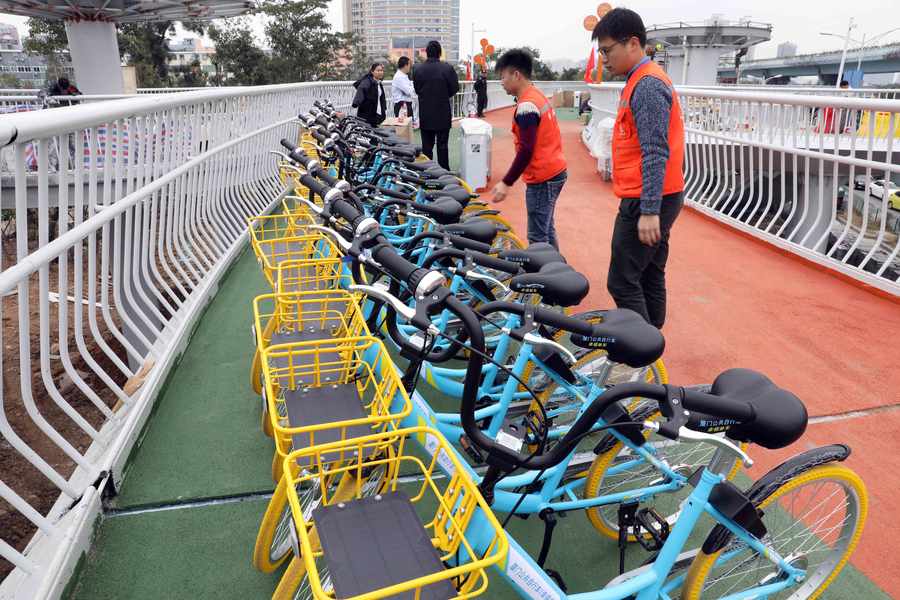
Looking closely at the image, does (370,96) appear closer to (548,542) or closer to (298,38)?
(548,542)

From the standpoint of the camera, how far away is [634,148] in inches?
110

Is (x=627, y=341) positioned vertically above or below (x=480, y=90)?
below

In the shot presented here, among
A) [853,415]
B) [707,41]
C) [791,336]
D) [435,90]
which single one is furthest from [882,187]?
[707,41]

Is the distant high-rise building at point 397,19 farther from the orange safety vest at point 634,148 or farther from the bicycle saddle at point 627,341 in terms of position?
the bicycle saddle at point 627,341

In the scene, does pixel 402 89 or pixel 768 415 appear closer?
pixel 768 415

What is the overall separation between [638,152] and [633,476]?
1.57m

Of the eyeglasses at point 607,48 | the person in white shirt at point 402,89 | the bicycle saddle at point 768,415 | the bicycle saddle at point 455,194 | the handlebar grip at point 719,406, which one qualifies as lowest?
the bicycle saddle at point 768,415

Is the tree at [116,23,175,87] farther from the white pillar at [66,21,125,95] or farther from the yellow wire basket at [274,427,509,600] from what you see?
the yellow wire basket at [274,427,509,600]

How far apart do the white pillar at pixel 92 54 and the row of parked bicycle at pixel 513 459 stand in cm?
1301

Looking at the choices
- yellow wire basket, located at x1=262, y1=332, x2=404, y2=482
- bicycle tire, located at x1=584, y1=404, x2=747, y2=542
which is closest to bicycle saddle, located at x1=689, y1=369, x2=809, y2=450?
→ bicycle tire, located at x1=584, y1=404, x2=747, y2=542

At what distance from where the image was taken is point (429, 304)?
1380mm

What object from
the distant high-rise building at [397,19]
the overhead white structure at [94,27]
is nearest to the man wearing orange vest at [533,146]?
the overhead white structure at [94,27]

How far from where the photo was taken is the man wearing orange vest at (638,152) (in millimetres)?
2572

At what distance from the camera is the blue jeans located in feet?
13.1
